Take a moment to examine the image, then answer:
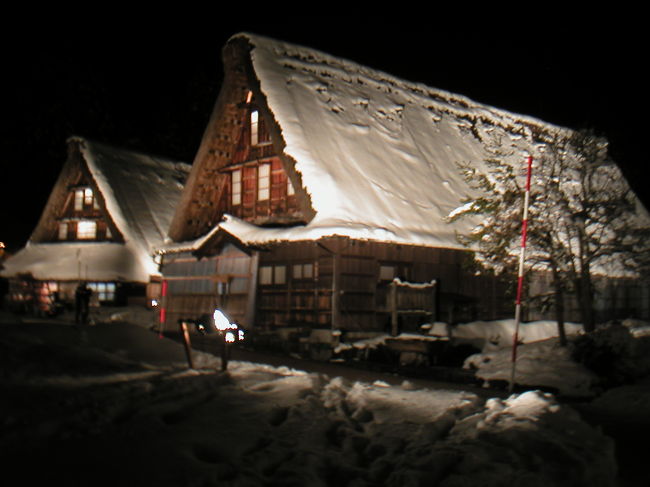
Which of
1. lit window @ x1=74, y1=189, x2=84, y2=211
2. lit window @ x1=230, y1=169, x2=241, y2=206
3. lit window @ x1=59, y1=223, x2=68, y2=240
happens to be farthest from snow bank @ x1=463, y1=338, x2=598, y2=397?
lit window @ x1=59, y1=223, x2=68, y2=240

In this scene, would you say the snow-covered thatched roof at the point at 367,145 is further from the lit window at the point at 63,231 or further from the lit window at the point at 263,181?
the lit window at the point at 63,231

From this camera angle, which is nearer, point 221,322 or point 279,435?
point 279,435

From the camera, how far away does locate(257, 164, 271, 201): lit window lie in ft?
61.5

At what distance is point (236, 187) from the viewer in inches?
786

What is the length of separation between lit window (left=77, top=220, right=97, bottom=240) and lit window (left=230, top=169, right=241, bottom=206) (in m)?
14.5

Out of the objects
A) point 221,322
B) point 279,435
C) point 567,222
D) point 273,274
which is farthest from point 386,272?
point 279,435

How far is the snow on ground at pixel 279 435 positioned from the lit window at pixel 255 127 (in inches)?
480

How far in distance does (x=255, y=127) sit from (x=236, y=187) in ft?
6.55

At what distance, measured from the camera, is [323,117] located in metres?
17.6

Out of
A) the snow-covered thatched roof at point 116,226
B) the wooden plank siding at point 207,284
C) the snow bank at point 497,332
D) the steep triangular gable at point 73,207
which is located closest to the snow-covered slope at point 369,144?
the wooden plank siding at point 207,284

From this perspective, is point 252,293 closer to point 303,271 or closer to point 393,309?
point 303,271

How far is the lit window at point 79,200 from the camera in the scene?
32.2 meters

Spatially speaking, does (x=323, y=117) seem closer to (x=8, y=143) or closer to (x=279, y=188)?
(x=279, y=188)

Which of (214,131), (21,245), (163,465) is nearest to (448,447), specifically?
(163,465)
